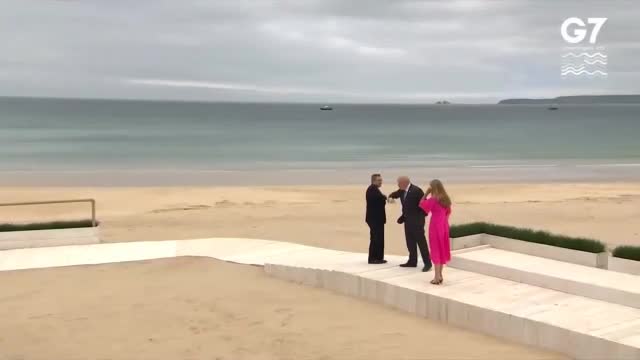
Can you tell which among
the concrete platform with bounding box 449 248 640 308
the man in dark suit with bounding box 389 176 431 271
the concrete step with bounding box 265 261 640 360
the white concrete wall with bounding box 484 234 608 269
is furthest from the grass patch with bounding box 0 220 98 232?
the white concrete wall with bounding box 484 234 608 269

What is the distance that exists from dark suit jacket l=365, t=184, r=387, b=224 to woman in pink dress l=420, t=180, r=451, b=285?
1075 mm

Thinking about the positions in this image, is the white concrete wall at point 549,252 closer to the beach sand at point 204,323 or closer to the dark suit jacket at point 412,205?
the dark suit jacket at point 412,205

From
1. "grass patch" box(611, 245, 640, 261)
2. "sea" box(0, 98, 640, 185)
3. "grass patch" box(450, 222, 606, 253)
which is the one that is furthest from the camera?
"sea" box(0, 98, 640, 185)

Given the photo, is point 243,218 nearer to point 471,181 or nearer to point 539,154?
point 471,181

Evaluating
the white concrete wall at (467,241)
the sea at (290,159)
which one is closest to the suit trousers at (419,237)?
the white concrete wall at (467,241)

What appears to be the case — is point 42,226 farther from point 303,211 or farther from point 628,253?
point 628,253

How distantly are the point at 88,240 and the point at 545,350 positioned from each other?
8.69m

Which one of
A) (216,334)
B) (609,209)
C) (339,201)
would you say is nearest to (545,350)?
(216,334)

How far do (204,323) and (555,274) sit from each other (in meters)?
4.16

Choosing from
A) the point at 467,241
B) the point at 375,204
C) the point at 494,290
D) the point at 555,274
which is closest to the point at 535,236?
the point at 467,241

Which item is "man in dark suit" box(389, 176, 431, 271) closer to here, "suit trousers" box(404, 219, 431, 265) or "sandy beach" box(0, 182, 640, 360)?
"suit trousers" box(404, 219, 431, 265)

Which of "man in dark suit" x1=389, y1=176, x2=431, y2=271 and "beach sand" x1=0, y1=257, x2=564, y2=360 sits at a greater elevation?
"man in dark suit" x1=389, y1=176, x2=431, y2=271

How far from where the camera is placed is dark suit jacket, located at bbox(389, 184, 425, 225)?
9.26 m

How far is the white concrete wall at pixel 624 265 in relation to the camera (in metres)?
9.41
